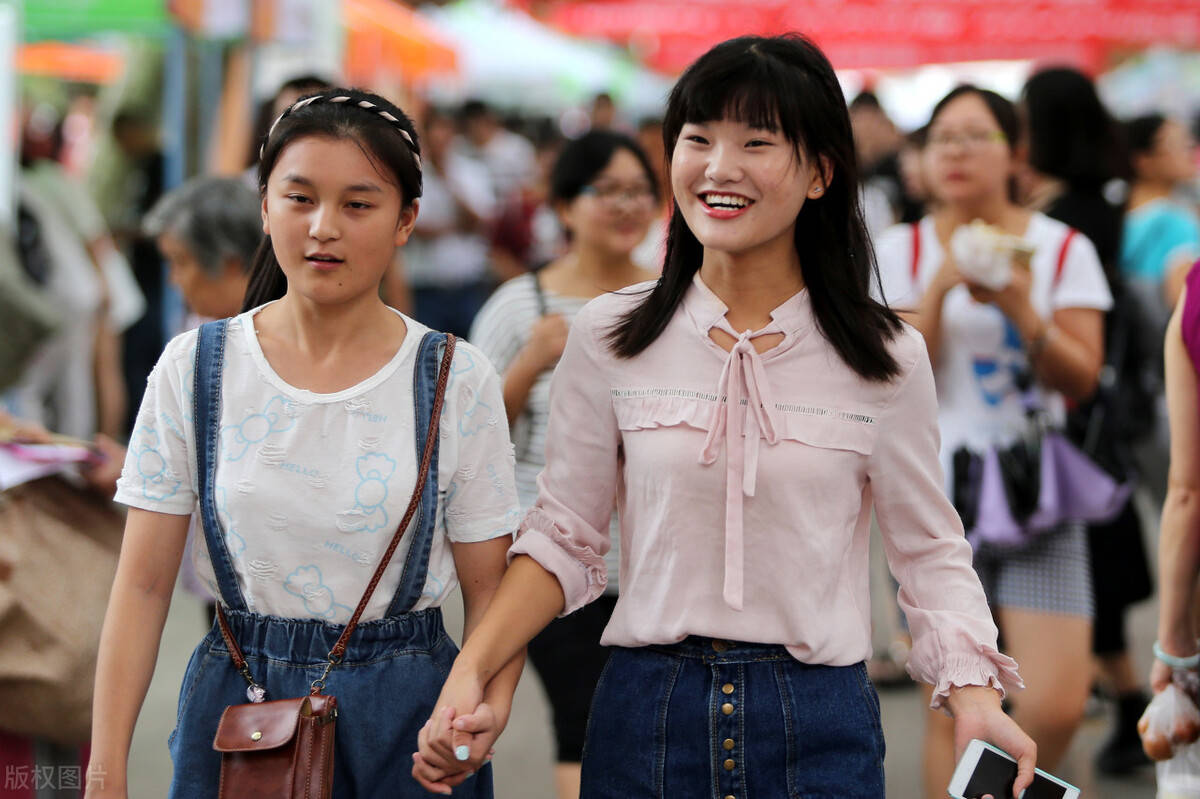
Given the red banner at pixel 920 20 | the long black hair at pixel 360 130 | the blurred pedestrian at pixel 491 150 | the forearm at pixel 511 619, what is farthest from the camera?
the red banner at pixel 920 20

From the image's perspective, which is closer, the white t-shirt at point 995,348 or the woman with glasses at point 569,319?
the woman with glasses at point 569,319

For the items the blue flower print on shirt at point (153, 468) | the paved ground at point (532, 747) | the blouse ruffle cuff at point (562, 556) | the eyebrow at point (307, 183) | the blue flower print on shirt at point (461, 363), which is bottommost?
the paved ground at point (532, 747)

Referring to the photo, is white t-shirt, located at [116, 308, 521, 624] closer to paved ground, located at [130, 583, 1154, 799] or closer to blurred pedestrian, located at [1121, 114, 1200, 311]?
paved ground, located at [130, 583, 1154, 799]

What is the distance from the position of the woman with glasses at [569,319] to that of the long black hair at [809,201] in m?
1.05

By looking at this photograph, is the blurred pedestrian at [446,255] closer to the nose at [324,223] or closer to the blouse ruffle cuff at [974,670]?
the nose at [324,223]

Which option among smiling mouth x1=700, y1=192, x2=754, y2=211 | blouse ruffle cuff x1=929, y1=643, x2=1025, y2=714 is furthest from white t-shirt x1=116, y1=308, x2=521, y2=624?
blouse ruffle cuff x1=929, y1=643, x2=1025, y2=714

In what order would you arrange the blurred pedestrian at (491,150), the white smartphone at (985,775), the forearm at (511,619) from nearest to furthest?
the white smartphone at (985,775)
the forearm at (511,619)
the blurred pedestrian at (491,150)

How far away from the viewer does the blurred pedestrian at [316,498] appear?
2.18 m

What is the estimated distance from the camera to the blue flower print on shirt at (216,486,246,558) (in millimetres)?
2182

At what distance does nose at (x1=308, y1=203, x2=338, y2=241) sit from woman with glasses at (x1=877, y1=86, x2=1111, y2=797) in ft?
6.19

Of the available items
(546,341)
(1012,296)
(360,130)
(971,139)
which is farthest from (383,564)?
(971,139)

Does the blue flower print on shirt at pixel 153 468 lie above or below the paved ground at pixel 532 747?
above

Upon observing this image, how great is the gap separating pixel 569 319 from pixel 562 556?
58.8 inches

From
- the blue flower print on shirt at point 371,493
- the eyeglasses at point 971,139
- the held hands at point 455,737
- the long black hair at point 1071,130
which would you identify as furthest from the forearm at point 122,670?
the long black hair at point 1071,130
